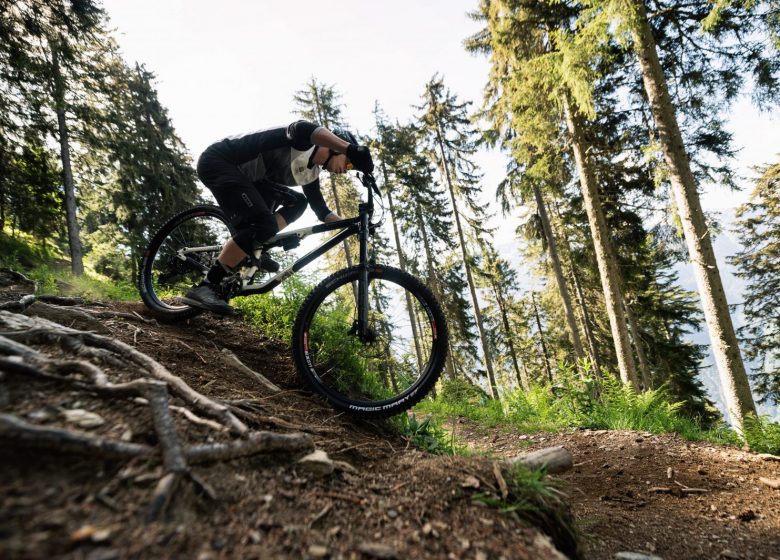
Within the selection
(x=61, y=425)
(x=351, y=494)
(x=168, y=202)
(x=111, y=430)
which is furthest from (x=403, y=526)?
(x=168, y=202)

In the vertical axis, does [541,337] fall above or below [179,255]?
below

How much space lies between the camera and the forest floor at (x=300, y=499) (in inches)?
44.3

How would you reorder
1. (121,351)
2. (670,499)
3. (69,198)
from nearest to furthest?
(121,351), (670,499), (69,198)

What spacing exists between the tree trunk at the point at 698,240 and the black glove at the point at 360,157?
17.8 feet

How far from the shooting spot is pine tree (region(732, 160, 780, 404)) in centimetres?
1481

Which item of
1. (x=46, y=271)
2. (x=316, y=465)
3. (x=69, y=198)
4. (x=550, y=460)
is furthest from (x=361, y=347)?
(x=69, y=198)

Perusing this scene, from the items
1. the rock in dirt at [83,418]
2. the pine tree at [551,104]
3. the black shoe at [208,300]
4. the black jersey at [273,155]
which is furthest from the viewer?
the pine tree at [551,104]

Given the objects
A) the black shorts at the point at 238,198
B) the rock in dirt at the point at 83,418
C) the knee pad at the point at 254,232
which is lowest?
the rock in dirt at the point at 83,418

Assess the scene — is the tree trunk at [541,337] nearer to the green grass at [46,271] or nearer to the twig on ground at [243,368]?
the green grass at [46,271]

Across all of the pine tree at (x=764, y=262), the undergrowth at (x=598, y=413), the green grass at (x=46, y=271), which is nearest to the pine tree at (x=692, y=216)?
the undergrowth at (x=598, y=413)

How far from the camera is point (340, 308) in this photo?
3.82 metres

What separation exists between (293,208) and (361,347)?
1675mm

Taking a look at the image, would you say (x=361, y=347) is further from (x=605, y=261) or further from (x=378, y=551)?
(x=605, y=261)

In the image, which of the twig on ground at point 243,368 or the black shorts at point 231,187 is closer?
the twig on ground at point 243,368
